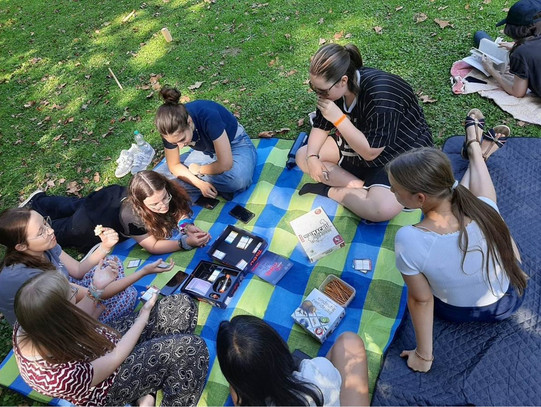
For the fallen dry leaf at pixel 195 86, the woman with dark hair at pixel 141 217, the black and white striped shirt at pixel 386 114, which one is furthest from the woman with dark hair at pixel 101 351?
the fallen dry leaf at pixel 195 86

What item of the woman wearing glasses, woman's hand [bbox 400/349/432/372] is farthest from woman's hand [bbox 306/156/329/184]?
woman's hand [bbox 400/349/432/372]

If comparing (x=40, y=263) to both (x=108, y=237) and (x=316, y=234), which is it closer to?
(x=108, y=237)

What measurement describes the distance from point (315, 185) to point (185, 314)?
79.9 inches

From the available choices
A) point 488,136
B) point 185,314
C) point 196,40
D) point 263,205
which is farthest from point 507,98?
point 196,40

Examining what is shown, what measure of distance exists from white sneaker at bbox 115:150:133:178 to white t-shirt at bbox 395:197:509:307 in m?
4.17

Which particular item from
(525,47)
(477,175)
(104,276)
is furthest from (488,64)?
(104,276)

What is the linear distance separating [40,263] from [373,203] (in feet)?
9.77

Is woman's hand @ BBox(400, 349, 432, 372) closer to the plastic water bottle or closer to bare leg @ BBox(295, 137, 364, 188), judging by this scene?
bare leg @ BBox(295, 137, 364, 188)

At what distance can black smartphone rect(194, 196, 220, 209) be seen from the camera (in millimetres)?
4648

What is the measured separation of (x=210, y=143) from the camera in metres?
4.45

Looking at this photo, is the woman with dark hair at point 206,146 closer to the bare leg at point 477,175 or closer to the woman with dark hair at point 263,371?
the bare leg at point 477,175

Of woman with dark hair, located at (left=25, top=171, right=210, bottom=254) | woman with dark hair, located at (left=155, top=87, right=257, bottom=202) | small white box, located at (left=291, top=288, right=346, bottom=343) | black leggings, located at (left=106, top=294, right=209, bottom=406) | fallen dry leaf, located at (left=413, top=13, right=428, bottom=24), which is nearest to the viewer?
black leggings, located at (left=106, top=294, right=209, bottom=406)

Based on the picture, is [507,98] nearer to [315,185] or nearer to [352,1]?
[315,185]

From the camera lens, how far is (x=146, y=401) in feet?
9.83
